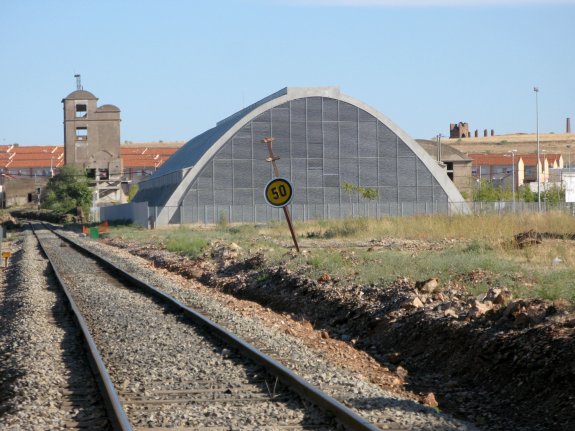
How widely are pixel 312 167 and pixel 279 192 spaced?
133 ft

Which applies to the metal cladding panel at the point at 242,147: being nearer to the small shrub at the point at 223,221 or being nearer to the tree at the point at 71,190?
the small shrub at the point at 223,221

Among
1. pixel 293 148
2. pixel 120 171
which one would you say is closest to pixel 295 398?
pixel 293 148

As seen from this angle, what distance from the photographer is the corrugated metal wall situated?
6644cm

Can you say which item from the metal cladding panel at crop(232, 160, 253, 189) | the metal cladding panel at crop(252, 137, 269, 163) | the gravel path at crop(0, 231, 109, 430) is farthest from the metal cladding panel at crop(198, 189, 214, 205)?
the gravel path at crop(0, 231, 109, 430)

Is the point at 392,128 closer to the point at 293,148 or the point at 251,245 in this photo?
the point at 293,148

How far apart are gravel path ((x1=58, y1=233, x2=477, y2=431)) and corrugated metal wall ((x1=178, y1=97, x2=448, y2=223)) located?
48040mm

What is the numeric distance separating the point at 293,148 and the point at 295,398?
2257 inches

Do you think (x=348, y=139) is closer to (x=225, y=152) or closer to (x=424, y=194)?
(x=424, y=194)

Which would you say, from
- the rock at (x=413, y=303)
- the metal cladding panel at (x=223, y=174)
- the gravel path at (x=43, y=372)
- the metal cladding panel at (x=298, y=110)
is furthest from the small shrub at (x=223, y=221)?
the rock at (x=413, y=303)

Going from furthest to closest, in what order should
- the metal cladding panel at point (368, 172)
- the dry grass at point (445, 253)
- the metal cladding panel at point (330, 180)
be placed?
the metal cladding panel at point (368, 172), the metal cladding panel at point (330, 180), the dry grass at point (445, 253)

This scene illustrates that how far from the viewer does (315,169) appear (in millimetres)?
67188

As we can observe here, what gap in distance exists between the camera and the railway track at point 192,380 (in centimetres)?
870

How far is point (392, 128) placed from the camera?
67.9 m

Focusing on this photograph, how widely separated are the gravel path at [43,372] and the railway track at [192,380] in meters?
0.24
